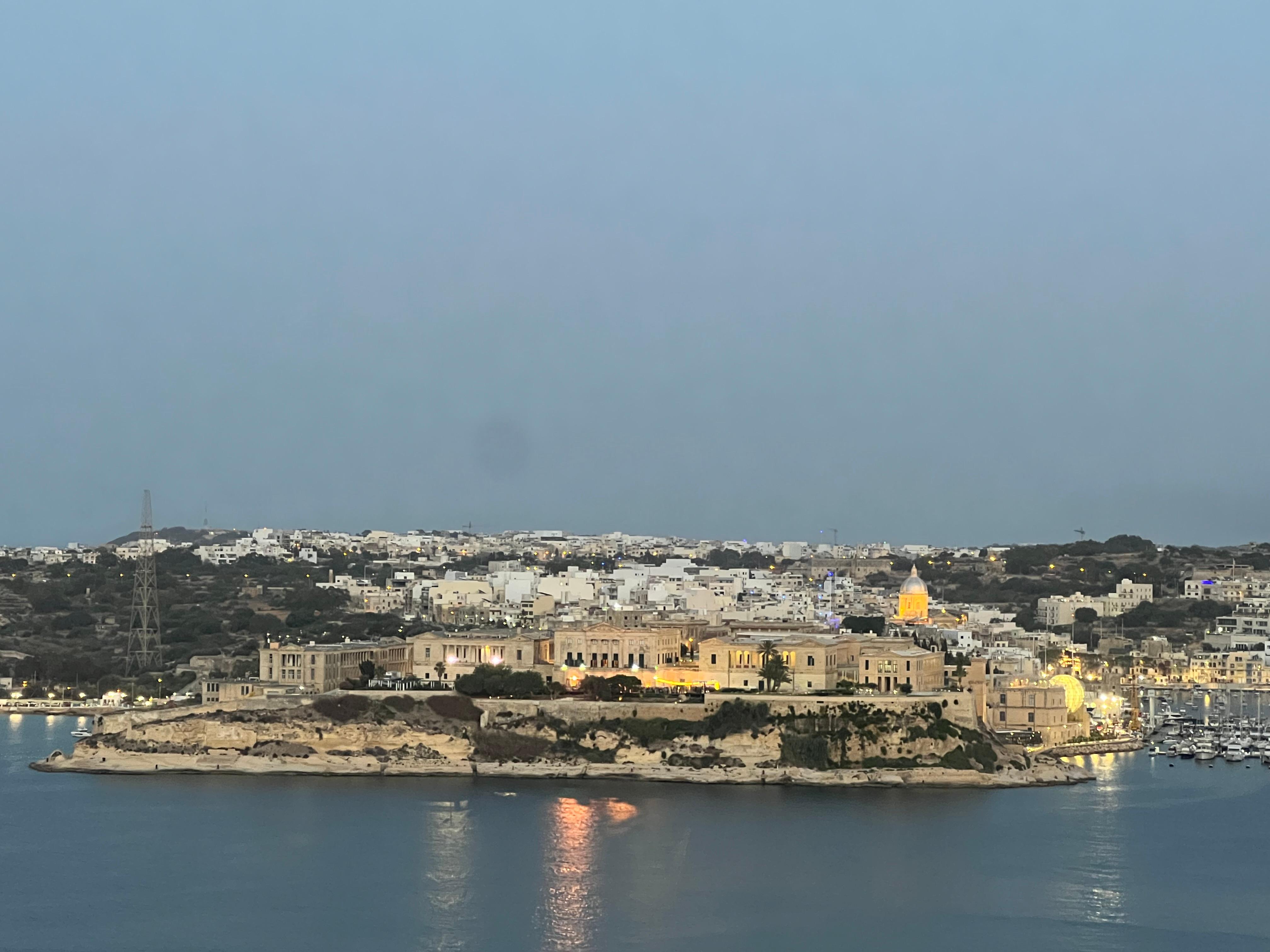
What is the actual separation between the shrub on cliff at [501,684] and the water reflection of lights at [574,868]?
4.34 m

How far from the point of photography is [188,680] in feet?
151

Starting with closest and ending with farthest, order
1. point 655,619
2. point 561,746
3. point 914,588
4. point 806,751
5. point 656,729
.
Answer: point 806,751 → point 656,729 → point 561,746 → point 655,619 → point 914,588

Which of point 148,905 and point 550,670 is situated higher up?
point 550,670

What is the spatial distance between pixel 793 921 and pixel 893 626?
2062cm

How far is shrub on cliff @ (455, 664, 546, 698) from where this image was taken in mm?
35781

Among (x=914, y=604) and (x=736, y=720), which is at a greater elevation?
(x=914, y=604)

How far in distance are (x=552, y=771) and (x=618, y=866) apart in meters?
7.90

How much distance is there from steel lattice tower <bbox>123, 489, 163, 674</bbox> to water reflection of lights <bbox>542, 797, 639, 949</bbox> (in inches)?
778

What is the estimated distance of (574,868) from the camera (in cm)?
2612

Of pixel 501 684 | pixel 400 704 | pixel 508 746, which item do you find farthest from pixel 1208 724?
pixel 400 704

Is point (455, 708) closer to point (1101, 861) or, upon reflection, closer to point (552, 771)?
point (552, 771)

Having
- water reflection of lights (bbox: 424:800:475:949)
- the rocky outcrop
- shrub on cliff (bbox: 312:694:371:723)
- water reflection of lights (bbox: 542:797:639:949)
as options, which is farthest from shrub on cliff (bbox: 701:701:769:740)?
shrub on cliff (bbox: 312:694:371:723)

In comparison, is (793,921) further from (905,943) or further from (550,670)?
(550,670)

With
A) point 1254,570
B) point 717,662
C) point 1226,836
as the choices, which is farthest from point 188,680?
point 1254,570
